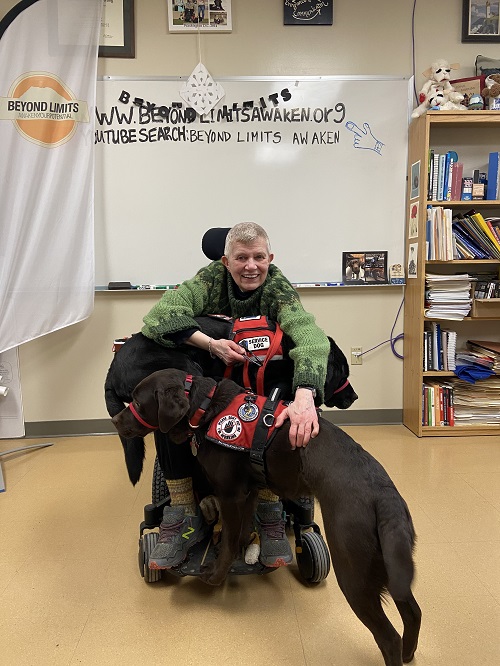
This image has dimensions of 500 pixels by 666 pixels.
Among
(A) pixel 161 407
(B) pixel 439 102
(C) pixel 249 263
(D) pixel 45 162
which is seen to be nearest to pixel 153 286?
(D) pixel 45 162

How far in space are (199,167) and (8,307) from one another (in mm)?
1391

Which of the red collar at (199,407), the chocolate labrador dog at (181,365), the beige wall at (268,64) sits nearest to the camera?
the red collar at (199,407)

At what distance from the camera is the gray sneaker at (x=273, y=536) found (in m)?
1.56

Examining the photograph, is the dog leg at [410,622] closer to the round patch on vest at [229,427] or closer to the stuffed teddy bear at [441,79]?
the round patch on vest at [229,427]

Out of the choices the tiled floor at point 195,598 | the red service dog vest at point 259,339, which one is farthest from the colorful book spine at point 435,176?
the red service dog vest at point 259,339

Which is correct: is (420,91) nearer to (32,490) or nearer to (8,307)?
(8,307)

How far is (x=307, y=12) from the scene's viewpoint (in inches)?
115

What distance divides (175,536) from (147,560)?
4.8 inches

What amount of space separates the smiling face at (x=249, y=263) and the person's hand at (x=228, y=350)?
0.78ft

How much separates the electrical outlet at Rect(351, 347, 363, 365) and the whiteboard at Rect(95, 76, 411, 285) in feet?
1.78

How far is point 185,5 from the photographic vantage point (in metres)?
2.89

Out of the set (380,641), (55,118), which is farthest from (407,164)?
(380,641)

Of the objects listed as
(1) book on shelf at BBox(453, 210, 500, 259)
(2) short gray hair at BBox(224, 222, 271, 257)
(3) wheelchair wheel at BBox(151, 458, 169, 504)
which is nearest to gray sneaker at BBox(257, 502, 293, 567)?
(3) wheelchair wheel at BBox(151, 458, 169, 504)

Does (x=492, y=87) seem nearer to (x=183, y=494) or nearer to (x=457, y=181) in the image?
(x=457, y=181)
